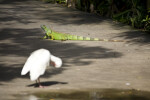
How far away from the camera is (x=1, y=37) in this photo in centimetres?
1304

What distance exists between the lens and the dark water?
22.3ft

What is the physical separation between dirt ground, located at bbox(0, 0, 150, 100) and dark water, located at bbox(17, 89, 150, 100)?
29cm

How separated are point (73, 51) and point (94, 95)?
4.25m

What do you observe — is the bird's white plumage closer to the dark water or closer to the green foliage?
the dark water

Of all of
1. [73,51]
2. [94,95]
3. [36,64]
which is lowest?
[73,51]

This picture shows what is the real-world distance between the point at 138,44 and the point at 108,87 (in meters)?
4.82

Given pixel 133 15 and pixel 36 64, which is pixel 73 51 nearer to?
pixel 36 64

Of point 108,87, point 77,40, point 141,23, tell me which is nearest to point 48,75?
point 108,87

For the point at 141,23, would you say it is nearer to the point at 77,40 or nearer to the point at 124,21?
the point at 124,21

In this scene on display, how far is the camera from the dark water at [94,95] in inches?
268

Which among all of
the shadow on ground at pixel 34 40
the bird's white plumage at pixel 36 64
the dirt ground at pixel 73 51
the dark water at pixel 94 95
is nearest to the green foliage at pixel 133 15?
the dirt ground at pixel 73 51

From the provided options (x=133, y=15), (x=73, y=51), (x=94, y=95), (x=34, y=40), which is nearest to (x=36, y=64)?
(x=94, y=95)

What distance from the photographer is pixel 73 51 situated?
→ 11.2m

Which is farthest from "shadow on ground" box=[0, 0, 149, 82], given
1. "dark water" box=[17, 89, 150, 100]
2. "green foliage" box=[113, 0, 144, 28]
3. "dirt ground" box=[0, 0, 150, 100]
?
"dark water" box=[17, 89, 150, 100]
